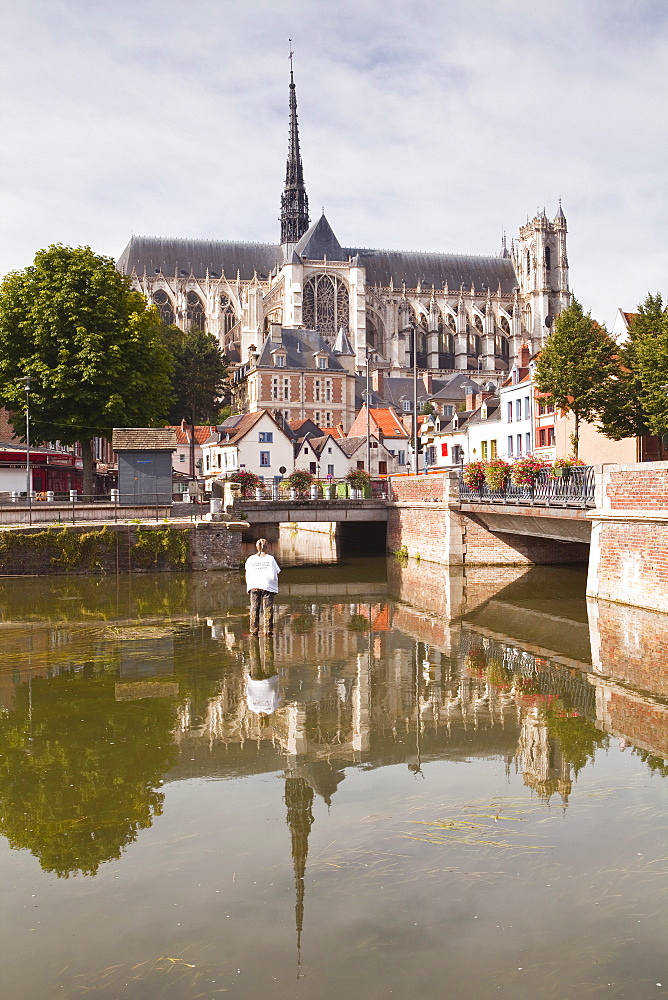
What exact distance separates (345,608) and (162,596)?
18.9 feet

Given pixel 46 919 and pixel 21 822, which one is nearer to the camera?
pixel 46 919

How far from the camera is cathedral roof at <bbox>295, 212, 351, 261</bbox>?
105 metres

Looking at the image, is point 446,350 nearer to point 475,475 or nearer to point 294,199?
point 294,199

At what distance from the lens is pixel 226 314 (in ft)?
357

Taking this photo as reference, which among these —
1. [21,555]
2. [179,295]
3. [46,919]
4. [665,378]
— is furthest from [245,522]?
[179,295]

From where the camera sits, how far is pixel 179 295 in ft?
349

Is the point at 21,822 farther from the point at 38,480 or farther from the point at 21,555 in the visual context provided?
the point at 38,480

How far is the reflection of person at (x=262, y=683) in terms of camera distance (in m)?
11.1

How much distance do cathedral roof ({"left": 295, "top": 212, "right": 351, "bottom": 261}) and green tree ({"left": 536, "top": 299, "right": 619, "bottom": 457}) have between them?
7600cm

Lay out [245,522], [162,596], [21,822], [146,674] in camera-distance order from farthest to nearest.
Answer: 1. [245,522]
2. [162,596]
3. [146,674]
4. [21,822]

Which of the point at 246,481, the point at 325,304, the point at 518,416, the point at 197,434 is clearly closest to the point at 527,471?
the point at 246,481

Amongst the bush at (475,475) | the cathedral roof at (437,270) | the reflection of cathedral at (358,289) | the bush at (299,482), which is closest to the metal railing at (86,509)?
the bush at (299,482)

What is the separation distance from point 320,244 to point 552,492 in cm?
8862

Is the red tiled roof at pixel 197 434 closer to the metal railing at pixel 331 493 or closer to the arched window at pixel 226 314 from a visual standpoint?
the metal railing at pixel 331 493
